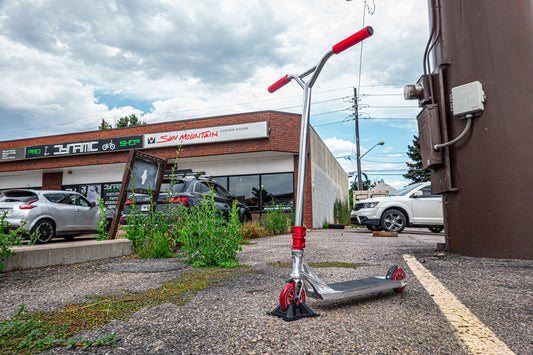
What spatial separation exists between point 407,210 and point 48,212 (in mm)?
10436

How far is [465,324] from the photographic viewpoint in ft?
6.15

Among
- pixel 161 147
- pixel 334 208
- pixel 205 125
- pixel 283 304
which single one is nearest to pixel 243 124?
pixel 205 125

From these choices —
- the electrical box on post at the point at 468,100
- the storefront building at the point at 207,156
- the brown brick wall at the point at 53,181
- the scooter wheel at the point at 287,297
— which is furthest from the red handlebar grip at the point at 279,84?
the brown brick wall at the point at 53,181

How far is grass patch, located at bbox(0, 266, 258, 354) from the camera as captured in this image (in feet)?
5.47

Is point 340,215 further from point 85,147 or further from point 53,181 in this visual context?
point 53,181

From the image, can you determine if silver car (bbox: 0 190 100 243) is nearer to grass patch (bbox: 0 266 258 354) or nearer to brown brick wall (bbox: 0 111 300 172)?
brown brick wall (bbox: 0 111 300 172)

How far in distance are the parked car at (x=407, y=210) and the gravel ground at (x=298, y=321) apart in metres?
7.61

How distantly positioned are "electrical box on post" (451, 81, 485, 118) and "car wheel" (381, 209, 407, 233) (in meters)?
7.39

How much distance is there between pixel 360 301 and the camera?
7.81 feet

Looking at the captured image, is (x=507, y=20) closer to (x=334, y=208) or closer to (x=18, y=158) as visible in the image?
(x=334, y=208)

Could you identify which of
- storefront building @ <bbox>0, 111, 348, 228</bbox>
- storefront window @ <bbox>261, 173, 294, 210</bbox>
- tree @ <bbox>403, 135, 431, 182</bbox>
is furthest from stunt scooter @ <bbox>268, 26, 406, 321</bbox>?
tree @ <bbox>403, 135, 431, 182</bbox>

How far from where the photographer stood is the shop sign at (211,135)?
51.6ft

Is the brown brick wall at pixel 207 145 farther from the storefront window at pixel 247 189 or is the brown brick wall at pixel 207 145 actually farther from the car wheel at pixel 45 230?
the car wheel at pixel 45 230

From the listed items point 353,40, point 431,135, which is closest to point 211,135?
point 431,135
